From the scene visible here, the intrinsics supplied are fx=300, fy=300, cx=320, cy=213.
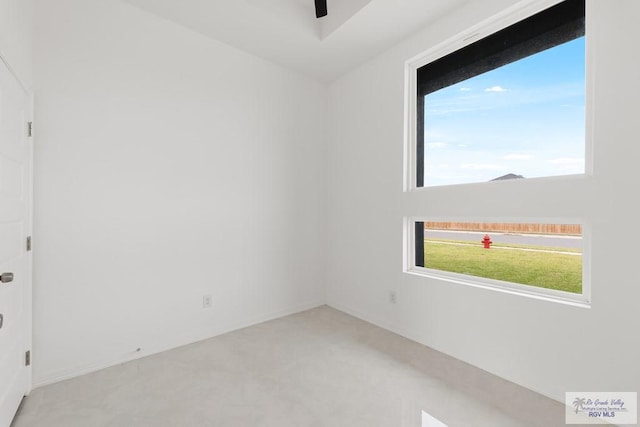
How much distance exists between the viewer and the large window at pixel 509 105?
2.07m

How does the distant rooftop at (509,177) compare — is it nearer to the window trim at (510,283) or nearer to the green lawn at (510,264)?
the window trim at (510,283)

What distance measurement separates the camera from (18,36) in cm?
182

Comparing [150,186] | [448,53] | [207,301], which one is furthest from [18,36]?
[448,53]

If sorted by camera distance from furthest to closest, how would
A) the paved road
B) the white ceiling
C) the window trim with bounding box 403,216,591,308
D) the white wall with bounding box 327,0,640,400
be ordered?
the white ceiling, the paved road, the window trim with bounding box 403,216,591,308, the white wall with bounding box 327,0,640,400

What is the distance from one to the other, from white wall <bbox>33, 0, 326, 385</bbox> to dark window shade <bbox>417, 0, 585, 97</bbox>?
1.62 m

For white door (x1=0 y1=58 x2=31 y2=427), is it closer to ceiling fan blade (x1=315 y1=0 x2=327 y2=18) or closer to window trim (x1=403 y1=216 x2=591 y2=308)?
ceiling fan blade (x1=315 y1=0 x2=327 y2=18)

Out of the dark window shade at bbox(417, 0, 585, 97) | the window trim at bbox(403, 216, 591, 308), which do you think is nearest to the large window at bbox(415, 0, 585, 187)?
the dark window shade at bbox(417, 0, 585, 97)

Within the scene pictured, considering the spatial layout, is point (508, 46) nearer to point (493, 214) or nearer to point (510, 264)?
point (493, 214)

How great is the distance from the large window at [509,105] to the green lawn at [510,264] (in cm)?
60

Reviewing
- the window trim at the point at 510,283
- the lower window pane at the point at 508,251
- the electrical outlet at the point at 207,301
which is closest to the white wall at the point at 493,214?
the window trim at the point at 510,283

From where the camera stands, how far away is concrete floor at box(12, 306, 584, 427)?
1783 mm

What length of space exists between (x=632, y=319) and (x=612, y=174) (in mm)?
837

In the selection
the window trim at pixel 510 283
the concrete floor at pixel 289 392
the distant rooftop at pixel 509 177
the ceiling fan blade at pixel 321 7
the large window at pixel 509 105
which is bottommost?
the concrete floor at pixel 289 392

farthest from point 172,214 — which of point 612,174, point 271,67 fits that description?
point 612,174
